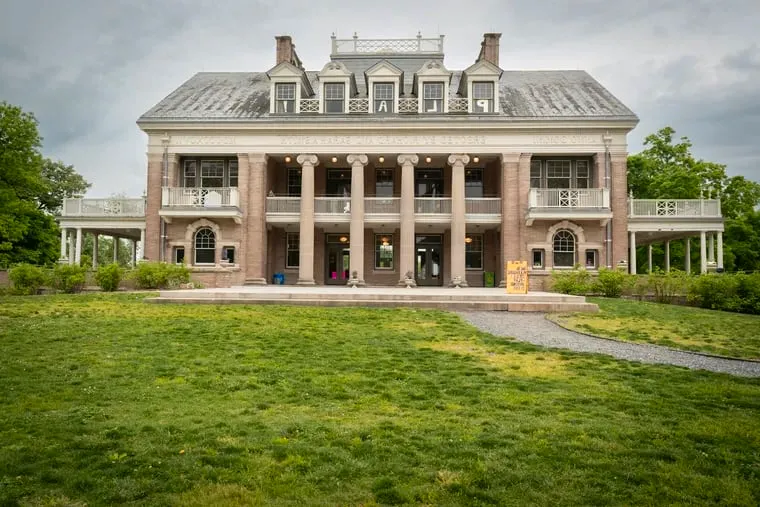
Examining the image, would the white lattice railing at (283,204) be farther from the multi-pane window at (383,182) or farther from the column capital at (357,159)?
the multi-pane window at (383,182)

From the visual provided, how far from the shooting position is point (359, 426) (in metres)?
5.34

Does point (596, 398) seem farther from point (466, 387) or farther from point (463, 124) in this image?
point (463, 124)

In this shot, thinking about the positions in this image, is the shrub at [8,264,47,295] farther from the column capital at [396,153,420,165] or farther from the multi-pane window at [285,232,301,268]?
the column capital at [396,153,420,165]

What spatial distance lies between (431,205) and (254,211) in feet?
32.5

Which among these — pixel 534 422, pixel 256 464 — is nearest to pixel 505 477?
pixel 534 422

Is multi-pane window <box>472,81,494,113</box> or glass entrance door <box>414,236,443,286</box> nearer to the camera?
multi-pane window <box>472,81,494,113</box>

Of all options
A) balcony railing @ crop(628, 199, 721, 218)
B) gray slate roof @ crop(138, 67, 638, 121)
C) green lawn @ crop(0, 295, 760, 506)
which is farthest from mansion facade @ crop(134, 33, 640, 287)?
green lawn @ crop(0, 295, 760, 506)

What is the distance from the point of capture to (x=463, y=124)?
2769 cm

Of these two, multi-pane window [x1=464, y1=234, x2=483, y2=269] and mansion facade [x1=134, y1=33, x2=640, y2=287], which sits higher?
mansion facade [x1=134, y1=33, x2=640, y2=287]

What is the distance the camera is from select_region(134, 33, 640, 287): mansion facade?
27.4m

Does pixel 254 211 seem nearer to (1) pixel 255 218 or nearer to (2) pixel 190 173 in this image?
(1) pixel 255 218

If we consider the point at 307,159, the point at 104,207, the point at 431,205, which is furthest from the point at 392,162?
the point at 104,207

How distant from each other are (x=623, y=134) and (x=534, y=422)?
26227mm

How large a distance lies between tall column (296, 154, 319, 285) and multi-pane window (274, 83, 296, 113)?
10.0 feet
